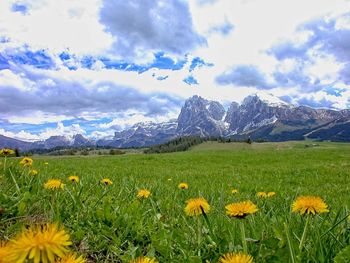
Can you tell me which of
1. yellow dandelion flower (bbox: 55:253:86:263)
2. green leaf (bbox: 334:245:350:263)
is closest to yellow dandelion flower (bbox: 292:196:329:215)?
green leaf (bbox: 334:245:350:263)

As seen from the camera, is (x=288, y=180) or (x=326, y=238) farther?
(x=288, y=180)

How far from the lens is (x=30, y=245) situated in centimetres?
109

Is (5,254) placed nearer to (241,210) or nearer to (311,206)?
(241,210)

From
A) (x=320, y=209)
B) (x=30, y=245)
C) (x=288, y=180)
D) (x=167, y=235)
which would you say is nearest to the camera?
(x=30, y=245)

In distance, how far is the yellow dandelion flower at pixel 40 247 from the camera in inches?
41.9

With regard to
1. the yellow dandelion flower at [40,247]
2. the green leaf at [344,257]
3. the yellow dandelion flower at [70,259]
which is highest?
the yellow dandelion flower at [40,247]

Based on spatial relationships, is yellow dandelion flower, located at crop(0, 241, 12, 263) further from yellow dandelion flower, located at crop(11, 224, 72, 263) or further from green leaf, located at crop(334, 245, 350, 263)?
green leaf, located at crop(334, 245, 350, 263)

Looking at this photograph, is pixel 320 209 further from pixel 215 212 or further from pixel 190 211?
pixel 215 212

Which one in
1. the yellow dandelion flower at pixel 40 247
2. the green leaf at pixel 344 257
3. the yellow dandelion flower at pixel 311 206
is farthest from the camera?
the yellow dandelion flower at pixel 311 206

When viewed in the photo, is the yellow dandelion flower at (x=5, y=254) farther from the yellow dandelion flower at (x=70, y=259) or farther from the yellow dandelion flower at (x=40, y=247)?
the yellow dandelion flower at (x=70, y=259)

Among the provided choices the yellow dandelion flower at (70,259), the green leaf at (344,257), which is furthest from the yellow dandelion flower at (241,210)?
the yellow dandelion flower at (70,259)

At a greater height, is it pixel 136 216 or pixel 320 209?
pixel 320 209

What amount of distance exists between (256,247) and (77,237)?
1.46 metres

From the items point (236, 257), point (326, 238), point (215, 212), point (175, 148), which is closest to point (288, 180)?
point (215, 212)
